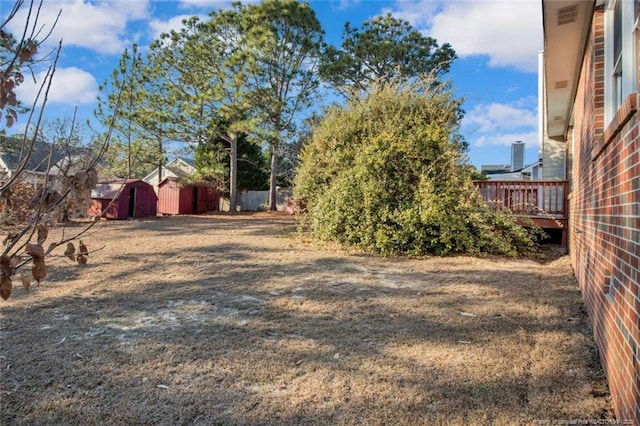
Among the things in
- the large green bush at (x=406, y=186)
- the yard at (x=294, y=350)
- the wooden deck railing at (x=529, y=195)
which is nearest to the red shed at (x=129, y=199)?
the large green bush at (x=406, y=186)

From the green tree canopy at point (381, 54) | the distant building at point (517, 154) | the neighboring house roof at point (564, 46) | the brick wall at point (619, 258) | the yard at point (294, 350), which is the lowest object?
the yard at point (294, 350)

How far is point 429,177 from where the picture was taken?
8.06 m

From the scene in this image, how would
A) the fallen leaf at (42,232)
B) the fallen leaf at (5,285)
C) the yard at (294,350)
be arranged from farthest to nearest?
the yard at (294,350) < the fallen leaf at (42,232) < the fallen leaf at (5,285)

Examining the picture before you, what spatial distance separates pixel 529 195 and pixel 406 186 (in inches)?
139

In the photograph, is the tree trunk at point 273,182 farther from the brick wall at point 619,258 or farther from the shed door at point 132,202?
the brick wall at point 619,258

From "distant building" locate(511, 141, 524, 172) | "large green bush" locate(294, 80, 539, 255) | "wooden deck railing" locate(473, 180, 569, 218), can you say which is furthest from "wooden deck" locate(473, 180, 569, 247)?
"distant building" locate(511, 141, 524, 172)

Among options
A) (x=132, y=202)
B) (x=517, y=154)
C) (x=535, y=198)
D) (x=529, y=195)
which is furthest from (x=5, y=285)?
(x=517, y=154)

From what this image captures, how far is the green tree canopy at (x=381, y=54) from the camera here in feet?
65.5

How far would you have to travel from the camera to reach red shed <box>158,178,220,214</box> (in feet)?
67.8

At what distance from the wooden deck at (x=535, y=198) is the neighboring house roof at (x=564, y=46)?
185cm

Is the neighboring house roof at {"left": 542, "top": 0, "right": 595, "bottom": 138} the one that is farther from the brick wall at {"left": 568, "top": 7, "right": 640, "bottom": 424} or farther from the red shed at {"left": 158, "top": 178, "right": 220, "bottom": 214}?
the red shed at {"left": 158, "top": 178, "right": 220, "bottom": 214}

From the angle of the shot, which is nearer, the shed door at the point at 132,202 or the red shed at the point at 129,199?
the red shed at the point at 129,199

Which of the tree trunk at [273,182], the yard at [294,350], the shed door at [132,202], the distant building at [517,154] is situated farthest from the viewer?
the distant building at [517,154]

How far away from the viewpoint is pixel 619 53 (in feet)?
10.3
